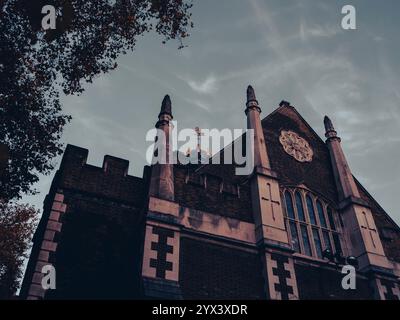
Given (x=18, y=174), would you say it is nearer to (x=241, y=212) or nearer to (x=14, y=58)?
(x=14, y=58)

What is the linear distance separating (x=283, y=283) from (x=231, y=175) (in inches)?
176

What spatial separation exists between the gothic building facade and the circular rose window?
1.07 feet

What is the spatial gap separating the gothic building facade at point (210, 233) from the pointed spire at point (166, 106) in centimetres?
5

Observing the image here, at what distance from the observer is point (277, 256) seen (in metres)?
12.7

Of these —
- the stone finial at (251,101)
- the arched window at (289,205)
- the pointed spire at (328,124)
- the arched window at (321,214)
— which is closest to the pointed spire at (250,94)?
the stone finial at (251,101)

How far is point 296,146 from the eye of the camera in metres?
17.4

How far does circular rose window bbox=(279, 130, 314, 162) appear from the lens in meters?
17.0

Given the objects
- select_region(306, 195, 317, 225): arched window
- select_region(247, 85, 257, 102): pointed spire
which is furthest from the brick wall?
select_region(247, 85, 257, 102): pointed spire

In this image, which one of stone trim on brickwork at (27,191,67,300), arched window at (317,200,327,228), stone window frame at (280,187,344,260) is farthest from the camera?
arched window at (317,200,327,228)

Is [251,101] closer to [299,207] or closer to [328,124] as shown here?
[328,124]

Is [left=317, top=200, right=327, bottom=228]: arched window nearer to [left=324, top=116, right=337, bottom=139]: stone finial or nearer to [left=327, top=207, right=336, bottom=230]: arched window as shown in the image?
[left=327, top=207, right=336, bottom=230]: arched window
